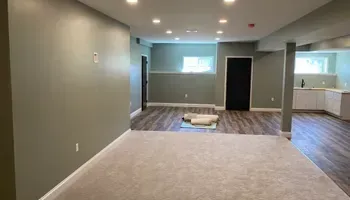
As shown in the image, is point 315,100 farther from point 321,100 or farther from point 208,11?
point 208,11

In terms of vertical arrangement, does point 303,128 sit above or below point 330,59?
below

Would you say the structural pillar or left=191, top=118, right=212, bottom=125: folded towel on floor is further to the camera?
left=191, top=118, right=212, bottom=125: folded towel on floor

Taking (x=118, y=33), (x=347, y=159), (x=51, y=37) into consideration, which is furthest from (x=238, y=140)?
(x=51, y=37)

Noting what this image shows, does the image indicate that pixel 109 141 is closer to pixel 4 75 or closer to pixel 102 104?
pixel 102 104

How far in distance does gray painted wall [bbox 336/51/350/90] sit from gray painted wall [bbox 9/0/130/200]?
7.94 meters

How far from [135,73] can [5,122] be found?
21.5 ft

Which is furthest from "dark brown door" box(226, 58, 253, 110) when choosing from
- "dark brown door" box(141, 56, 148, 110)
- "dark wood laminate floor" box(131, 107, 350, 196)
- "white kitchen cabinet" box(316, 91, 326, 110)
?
"dark brown door" box(141, 56, 148, 110)

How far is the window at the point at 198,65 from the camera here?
11.4m

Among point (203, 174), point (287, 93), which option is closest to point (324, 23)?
point (203, 174)

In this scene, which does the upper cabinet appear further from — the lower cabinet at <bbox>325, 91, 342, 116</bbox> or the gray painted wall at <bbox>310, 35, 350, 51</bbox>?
the gray painted wall at <bbox>310, 35, 350, 51</bbox>

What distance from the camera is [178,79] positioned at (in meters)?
11.4

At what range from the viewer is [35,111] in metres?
2.97

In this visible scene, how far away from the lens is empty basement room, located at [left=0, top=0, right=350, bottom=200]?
2809 mm

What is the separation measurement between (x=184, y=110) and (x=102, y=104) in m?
5.66
